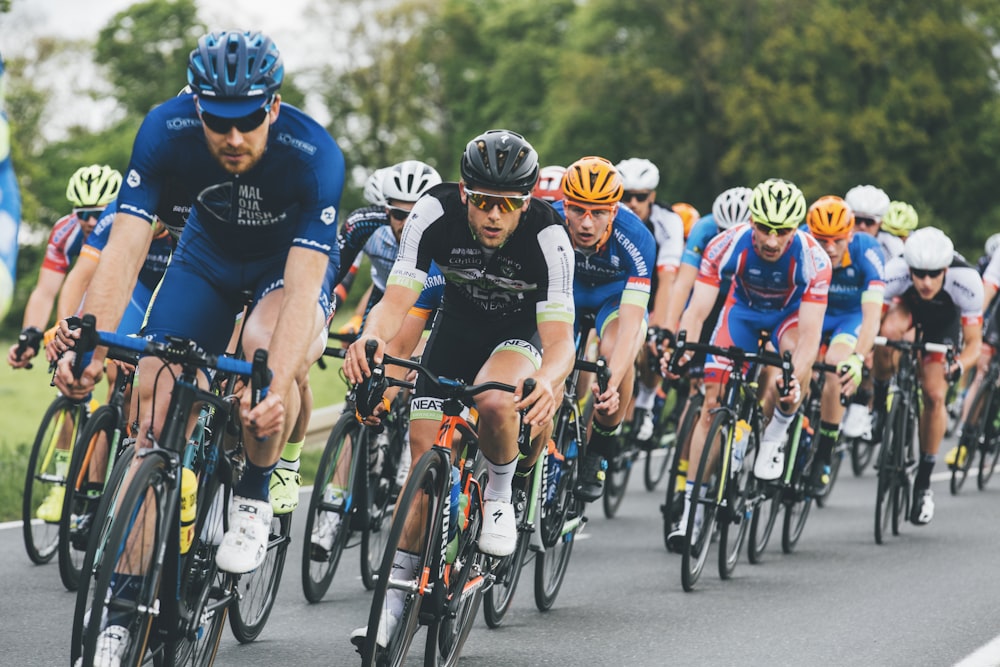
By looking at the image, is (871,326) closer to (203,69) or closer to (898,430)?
(898,430)

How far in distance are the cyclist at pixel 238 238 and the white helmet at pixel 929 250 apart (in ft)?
21.2

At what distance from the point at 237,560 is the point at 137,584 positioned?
0.75 metres

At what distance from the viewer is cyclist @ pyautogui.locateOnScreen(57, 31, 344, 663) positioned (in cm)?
490

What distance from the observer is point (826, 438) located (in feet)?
33.9

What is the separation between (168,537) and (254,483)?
733 millimetres

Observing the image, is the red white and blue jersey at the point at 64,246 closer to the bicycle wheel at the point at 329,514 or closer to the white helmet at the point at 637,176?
the bicycle wheel at the point at 329,514

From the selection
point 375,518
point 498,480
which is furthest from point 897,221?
point 498,480

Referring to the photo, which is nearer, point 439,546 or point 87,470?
point 439,546

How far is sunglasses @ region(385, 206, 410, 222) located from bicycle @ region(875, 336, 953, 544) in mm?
3893

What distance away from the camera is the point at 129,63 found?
49.8 metres

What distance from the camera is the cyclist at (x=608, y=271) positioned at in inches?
316

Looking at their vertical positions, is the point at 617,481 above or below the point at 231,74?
below

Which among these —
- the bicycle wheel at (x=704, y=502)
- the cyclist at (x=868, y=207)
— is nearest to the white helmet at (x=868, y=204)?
the cyclist at (x=868, y=207)

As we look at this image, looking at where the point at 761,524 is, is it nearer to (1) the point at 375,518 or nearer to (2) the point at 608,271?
(2) the point at 608,271
